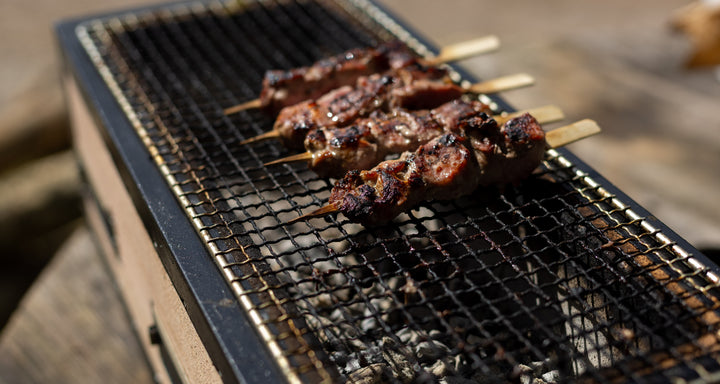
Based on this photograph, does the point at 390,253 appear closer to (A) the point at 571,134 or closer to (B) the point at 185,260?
(B) the point at 185,260

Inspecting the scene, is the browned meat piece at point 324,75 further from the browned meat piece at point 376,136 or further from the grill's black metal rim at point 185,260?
the grill's black metal rim at point 185,260

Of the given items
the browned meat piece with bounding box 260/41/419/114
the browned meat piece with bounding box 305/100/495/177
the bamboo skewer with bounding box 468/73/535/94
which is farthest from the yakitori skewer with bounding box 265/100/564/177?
the browned meat piece with bounding box 260/41/419/114

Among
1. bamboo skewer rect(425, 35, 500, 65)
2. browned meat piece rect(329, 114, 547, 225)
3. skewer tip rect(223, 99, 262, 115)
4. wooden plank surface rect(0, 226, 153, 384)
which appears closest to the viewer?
browned meat piece rect(329, 114, 547, 225)

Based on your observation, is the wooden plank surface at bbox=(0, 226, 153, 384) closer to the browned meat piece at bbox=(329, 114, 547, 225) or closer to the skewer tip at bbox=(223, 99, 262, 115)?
the skewer tip at bbox=(223, 99, 262, 115)

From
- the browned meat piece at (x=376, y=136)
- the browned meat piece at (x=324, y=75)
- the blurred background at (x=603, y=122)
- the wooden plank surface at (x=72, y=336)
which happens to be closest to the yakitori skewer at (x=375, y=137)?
the browned meat piece at (x=376, y=136)

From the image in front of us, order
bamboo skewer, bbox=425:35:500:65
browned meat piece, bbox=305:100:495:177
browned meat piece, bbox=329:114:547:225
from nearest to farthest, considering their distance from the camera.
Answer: browned meat piece, bbox=329:114:547:225 → browned meat piece, bbox=305:100:495:177 → bamboo skewer, bbox=425:35:500:65

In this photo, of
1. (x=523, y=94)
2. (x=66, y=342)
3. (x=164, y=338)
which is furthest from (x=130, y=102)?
(x=523, y=94)

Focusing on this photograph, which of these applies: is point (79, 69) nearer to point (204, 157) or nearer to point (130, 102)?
point (130, 102)
